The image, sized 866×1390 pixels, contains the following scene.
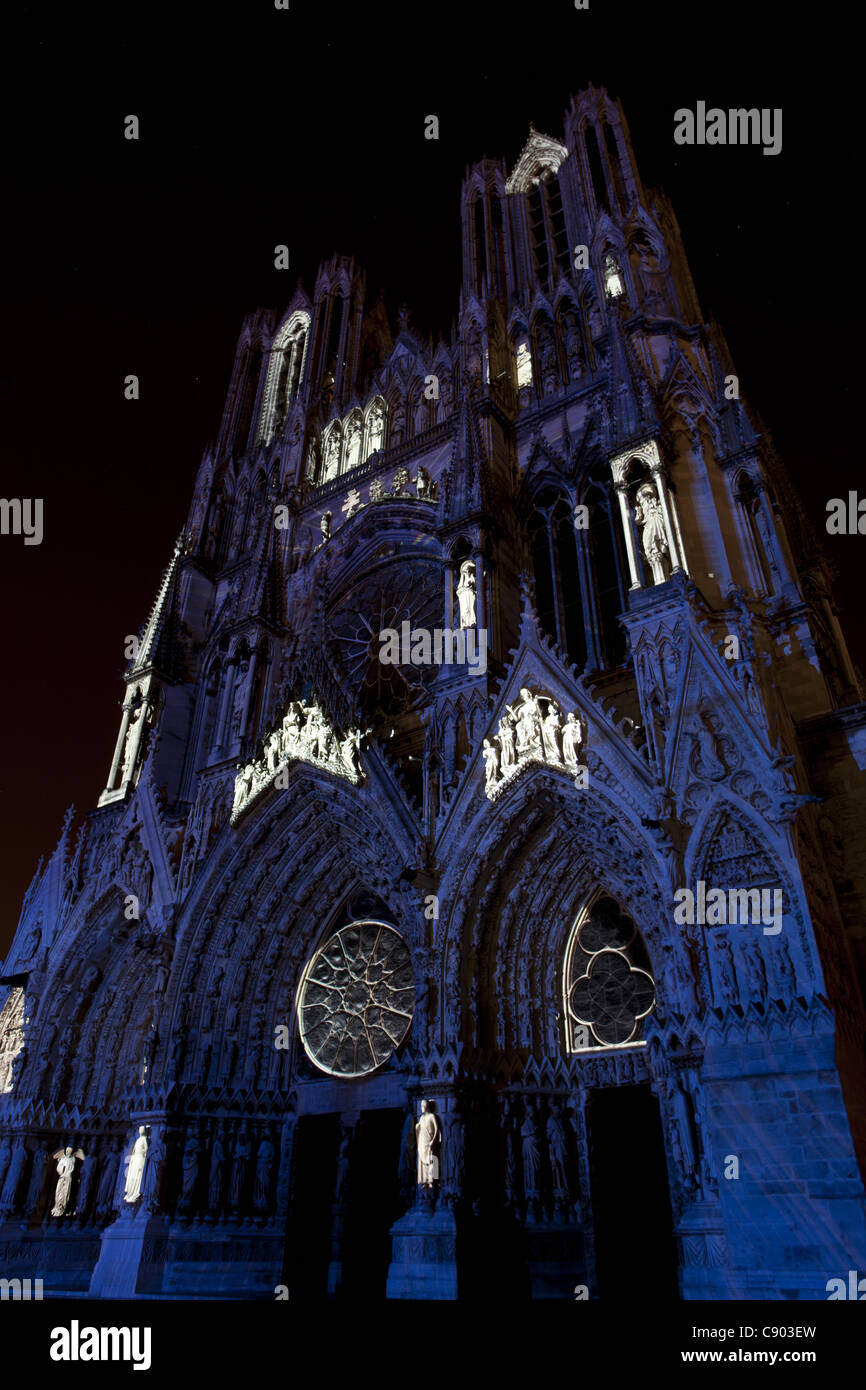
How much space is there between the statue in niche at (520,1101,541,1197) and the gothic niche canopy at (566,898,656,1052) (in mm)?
1275

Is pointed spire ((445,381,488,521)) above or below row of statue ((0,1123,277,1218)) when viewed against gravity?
above

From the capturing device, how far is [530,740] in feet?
46.3

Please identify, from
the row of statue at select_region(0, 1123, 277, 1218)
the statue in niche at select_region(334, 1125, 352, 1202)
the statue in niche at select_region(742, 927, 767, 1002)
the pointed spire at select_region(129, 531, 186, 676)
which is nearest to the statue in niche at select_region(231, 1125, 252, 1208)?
the row of statue at select_region(0, 1123, 277, 1218)

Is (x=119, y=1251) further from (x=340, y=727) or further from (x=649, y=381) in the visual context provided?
(x=649, y=381)

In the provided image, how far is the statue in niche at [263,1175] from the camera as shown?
1529 centimetres

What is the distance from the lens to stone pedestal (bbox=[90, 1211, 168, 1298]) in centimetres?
1393

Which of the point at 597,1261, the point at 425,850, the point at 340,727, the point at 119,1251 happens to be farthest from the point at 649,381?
the point at 119,1251

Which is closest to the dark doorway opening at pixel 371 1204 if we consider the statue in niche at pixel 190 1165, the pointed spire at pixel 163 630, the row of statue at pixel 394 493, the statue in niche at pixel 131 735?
the statue in niche at pixel 190 1165

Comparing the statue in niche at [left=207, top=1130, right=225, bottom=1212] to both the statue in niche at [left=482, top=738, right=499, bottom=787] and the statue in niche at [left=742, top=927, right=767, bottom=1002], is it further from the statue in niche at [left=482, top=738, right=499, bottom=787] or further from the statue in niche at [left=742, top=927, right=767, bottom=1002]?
the statue in niche at [left=742, top=927, right=767, bottom=1002]

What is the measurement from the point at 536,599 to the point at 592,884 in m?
7.39

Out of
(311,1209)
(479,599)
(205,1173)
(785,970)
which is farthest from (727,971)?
(205,1173)

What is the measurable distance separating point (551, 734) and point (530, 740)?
1.23 feet

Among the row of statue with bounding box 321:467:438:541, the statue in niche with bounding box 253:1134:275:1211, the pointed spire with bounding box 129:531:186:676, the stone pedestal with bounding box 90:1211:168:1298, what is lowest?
the stone pedestal with bounding box 90:1211:168:1298

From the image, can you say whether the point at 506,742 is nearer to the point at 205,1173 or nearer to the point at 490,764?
the point at 490,764
